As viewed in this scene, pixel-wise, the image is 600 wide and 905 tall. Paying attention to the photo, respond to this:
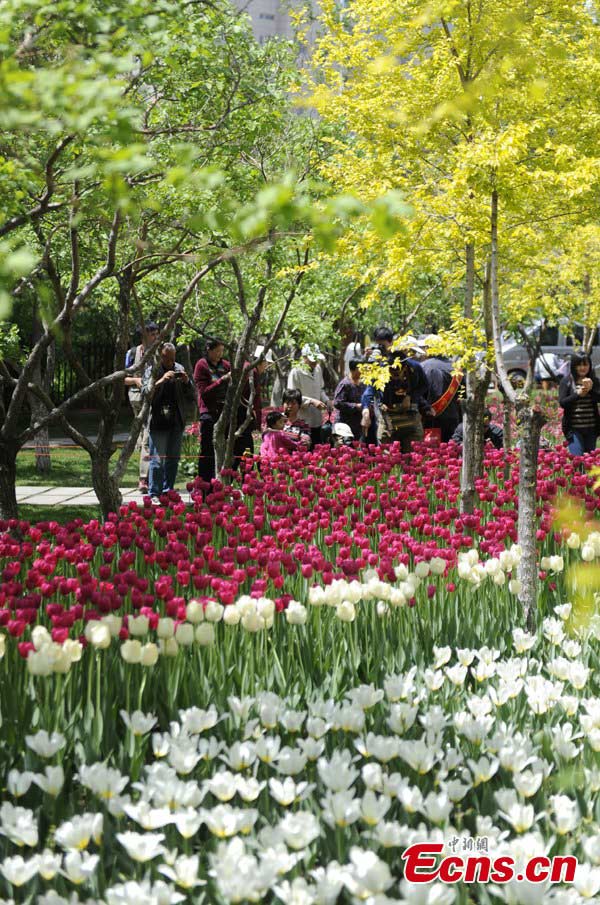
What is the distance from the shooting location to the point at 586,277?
1811 cm

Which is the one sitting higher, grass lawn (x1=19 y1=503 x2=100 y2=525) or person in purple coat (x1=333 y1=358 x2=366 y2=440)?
person in purple coat (x1=333 y1=358 x2=366 y2=440)

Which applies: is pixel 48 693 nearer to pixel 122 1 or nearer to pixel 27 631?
pixel 27 631

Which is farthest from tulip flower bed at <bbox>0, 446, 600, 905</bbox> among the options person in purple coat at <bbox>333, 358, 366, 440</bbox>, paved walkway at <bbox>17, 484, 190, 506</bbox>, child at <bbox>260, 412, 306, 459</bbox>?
person in purple coat at <bbox>333, 358, 366, 440</bbox>

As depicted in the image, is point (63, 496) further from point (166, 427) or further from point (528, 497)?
point (528, 497)

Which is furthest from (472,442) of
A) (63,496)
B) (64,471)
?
(64,471)

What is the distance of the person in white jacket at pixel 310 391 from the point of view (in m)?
11.5

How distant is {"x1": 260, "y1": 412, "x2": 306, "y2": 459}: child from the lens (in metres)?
9.34

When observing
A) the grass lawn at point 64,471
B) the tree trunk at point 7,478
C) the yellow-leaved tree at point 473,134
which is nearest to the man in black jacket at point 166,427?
the yellow-leaved tree at point 473,134

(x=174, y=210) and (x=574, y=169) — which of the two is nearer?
(x=174, y=210)

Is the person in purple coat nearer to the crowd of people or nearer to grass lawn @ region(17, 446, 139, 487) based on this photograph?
the crowd of people

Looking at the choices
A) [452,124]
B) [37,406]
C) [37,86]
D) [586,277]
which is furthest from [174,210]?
[586,277]

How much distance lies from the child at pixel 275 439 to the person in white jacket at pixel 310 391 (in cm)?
182

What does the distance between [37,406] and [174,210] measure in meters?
7.64

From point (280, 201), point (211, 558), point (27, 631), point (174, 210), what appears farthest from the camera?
point (174, 210)
